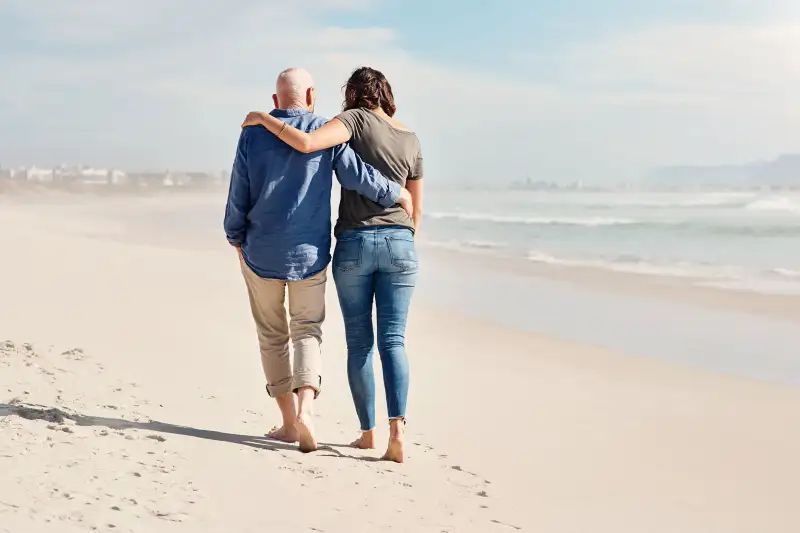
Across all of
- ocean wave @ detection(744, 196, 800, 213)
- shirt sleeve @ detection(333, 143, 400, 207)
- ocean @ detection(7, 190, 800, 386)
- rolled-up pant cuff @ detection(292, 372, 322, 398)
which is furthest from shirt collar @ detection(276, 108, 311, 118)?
ocean wave @ detection(744, 196, 800, 213)

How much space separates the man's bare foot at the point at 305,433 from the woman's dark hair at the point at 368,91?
1278 millimetres

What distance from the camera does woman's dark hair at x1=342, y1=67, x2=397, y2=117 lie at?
3.53m

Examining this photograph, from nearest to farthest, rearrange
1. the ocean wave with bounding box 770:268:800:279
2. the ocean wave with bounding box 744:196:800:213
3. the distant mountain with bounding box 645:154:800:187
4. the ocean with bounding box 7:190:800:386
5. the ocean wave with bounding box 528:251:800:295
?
the ocean with bounding box 7:190:800:386, the ocean wave with bounding box 528:251:800:295, the ocean wave with bounding box 770:268:800:279, the ocean wave with bounding box 744:196:800:213, the distant mountain with bounding box 645:154:800:187

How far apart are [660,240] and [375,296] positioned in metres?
17.2

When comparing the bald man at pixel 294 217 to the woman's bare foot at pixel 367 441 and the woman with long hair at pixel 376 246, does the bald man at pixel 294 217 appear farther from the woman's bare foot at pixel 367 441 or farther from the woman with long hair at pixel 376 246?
the woman's bare foot at pixel 367 441

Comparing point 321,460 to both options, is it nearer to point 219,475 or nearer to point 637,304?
point 219,475

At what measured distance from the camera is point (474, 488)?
11.1ft

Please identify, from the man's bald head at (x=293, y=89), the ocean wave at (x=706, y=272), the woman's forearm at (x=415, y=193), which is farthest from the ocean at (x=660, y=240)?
the man's bald head at (x=293, y=89)

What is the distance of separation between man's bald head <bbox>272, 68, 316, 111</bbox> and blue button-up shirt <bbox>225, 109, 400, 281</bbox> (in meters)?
0.04

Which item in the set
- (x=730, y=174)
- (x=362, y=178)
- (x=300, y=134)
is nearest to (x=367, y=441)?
(x=362, y=178)

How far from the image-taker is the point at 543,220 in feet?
89.9

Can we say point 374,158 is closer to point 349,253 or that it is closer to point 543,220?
point 349,253

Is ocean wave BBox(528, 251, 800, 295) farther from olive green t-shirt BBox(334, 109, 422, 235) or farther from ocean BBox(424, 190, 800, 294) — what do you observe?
olive green t-shirt BBox(334, 109, 422, 235)

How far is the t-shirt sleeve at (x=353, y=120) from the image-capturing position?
3.39m
